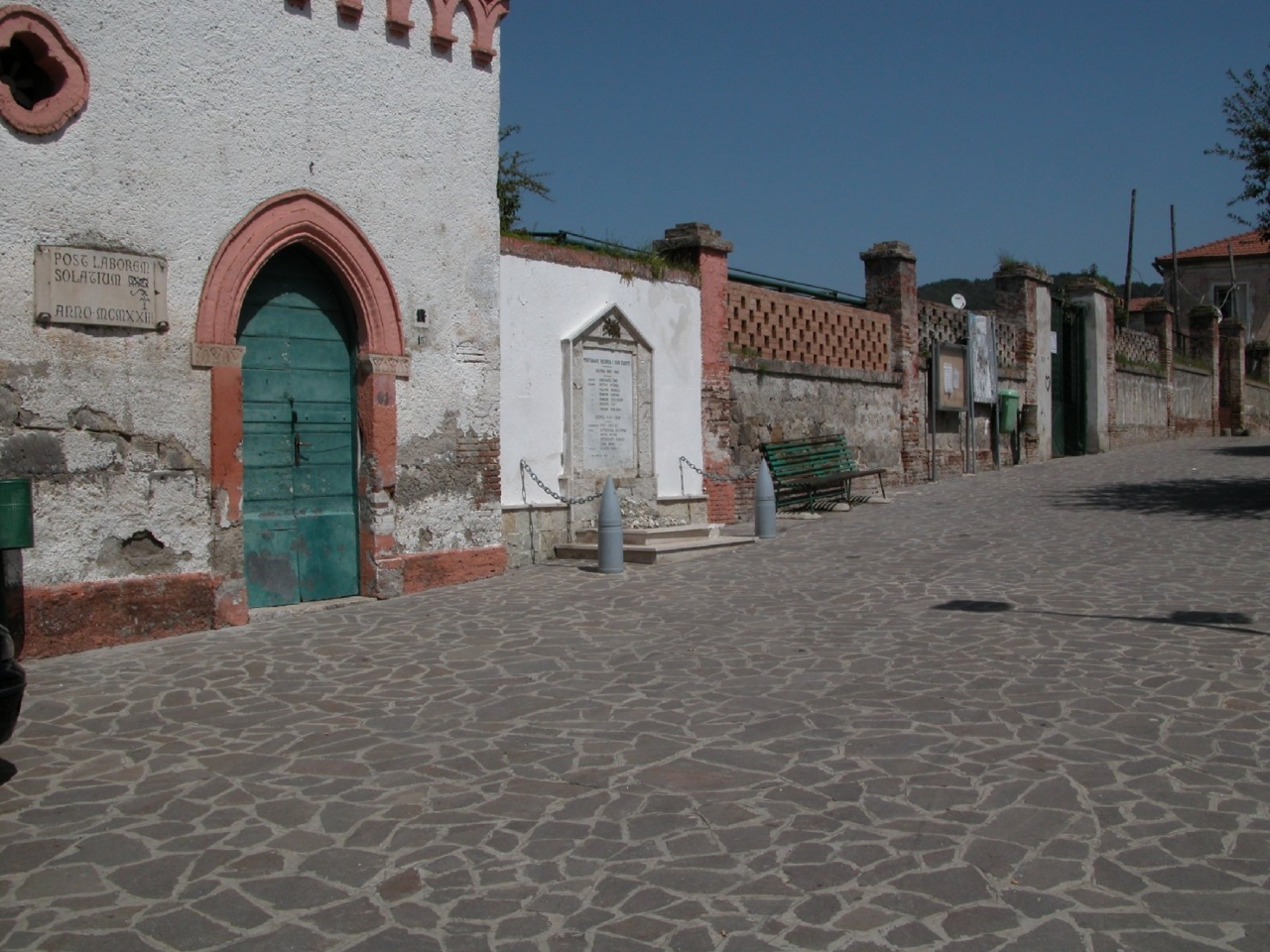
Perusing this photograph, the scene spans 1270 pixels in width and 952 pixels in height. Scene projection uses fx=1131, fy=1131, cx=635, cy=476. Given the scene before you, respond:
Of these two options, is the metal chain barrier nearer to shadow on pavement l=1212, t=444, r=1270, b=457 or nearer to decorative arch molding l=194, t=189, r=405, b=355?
decorative arch molding l=194, t=189, r=405, b=355

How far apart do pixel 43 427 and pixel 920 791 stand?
6.20 metres

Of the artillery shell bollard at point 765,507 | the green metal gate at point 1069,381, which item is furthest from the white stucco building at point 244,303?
the green metal gate at point 1069,381

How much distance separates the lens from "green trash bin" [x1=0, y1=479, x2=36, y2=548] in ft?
23.6

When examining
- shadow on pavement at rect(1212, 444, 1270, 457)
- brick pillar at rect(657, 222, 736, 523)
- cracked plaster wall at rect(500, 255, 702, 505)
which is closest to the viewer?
cracked plaster wall at rect(500, 255, 702, 505)

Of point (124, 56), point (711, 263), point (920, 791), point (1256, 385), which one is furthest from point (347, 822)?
point (1256, 385)

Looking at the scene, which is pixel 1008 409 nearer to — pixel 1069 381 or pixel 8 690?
pixel 1069 381

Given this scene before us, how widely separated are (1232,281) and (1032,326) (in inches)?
1004

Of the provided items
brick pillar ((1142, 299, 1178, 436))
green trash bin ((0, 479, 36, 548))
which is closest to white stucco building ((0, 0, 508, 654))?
green trash bin ((0, 479, 36, 548))

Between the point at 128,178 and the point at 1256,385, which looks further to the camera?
the point at 1256,385

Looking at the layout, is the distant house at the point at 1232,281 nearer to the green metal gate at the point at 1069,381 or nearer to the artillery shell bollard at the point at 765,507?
the green metal gate at the point at 1069,381

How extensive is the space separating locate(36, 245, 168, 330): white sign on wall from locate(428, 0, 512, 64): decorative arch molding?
11.6ft

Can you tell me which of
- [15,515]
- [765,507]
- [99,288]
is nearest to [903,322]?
[765,507]

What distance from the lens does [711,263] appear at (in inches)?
554

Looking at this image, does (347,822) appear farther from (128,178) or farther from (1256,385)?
(1256,385)
